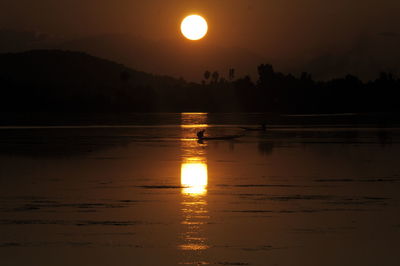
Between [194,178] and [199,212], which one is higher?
[194,178]

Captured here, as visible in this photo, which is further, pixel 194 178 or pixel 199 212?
pixel 194 178

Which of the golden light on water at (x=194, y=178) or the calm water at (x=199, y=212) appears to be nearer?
the calm water at (x=199, y=212)

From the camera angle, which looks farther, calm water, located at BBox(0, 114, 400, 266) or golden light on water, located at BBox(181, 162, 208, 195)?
golden light on water, located at BBox(181, 162, 208, 195)

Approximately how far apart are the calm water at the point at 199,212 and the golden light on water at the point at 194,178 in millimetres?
45

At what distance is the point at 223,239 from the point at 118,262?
9.41 feet

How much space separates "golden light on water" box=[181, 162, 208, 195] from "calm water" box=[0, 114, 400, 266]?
45 millimetres

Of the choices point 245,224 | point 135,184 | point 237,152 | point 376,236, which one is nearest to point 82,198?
point 135,184

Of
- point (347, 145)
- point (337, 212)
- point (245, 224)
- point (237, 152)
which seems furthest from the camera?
point (347, 145)

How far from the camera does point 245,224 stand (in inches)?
691

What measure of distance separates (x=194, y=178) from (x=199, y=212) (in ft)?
28.9

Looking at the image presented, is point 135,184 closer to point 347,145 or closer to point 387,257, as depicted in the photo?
point 387,257

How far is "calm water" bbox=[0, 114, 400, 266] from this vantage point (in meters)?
14.6

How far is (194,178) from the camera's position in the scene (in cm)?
2817

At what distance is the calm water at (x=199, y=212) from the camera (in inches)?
574
